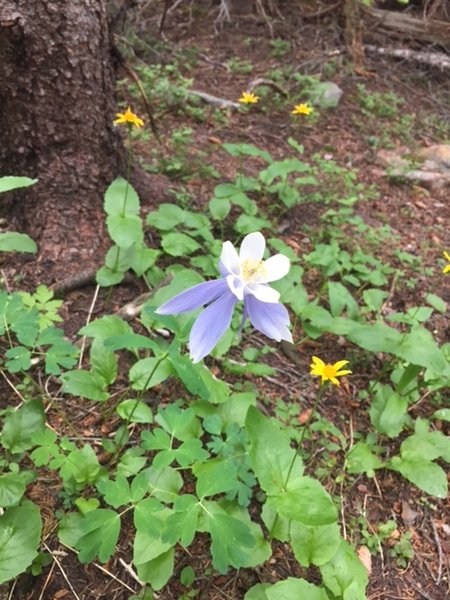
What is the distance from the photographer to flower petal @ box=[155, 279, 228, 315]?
124 cm

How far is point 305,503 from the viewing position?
147 centimetres

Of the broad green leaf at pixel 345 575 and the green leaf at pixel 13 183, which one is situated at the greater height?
the green leaf at pixel 13 183

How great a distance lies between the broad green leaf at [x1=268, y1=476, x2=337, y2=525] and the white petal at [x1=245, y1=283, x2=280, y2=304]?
619 millimetres

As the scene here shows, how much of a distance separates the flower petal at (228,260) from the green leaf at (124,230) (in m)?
0.96

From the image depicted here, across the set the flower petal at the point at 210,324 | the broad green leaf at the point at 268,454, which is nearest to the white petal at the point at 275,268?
the flower petal at the point at 210,324

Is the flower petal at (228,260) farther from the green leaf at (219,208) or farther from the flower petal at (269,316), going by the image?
the green leaf at (219,208)

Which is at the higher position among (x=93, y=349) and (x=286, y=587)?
(x=93, y=349)

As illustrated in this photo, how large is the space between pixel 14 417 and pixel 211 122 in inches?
113

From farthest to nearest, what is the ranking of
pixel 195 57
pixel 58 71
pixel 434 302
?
pixel 195 57 < pixel 434 302 < pixel 58 71

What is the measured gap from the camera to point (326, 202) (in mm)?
3188

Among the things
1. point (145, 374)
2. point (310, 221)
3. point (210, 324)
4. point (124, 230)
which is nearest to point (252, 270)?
point (210, 324)

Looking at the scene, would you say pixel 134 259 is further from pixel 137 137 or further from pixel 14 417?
pixel 137 137

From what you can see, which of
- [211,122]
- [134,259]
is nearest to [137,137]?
[211,122]

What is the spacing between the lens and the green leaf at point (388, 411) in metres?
2.01
